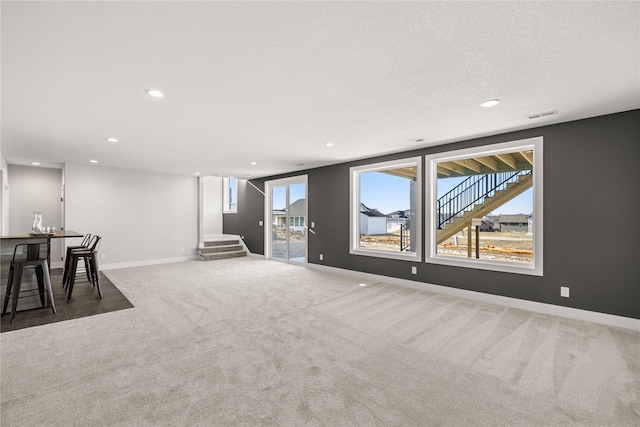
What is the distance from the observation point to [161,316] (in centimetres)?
347

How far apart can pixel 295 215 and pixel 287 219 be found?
341 mm

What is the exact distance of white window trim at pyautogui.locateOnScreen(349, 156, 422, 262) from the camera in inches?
191

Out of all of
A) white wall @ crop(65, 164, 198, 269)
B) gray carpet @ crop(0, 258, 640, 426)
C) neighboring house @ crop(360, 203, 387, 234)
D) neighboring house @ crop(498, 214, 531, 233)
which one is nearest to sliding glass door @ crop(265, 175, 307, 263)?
neighboring house @ crop(360, 203, 387, 234)

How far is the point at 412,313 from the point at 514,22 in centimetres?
306

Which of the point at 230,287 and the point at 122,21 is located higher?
the point at 122,21

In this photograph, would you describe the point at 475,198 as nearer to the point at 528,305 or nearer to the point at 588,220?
the point at 588,220

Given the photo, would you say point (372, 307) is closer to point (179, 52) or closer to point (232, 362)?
point (232, 362)

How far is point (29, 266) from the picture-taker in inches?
141

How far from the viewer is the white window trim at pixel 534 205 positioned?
367cm

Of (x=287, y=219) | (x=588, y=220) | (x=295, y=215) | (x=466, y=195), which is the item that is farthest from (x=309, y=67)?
(x=287, y=219)

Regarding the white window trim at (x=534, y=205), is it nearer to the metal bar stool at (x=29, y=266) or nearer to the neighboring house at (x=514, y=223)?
the neighboring house at (x=514, y=223)

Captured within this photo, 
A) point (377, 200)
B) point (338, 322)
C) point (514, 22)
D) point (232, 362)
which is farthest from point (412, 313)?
Result: point (514, 22)

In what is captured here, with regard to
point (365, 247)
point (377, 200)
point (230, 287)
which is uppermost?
point (377, 200)

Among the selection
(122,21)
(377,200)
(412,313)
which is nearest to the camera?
(122,21)
